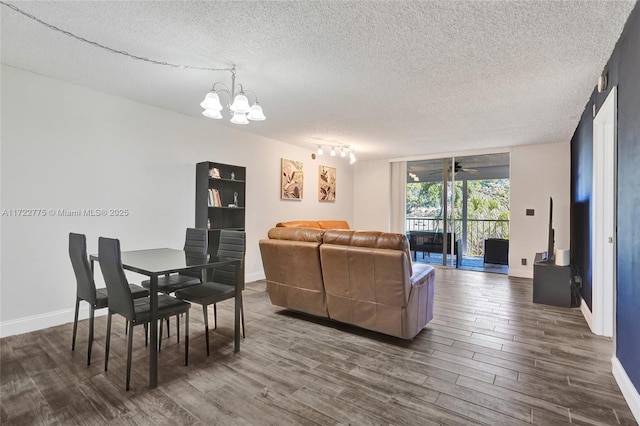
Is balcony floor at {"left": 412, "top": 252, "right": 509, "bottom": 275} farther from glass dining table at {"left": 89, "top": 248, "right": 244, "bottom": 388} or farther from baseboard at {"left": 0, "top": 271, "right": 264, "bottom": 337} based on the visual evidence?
baseboard at {"left": 0, "top": 271, "right": 264, "bottom": 337}

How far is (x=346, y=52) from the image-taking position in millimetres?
2523

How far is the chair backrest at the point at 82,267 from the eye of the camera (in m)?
2.32

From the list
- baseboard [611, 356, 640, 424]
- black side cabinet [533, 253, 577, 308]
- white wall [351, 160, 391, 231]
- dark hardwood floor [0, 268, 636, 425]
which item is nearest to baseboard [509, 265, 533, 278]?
black side cabinet [533, 253, 577, 308]

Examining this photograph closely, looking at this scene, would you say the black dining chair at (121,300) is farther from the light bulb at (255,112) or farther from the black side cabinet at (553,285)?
the black side cabinet at (553,285)

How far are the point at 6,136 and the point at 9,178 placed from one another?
38 centimetres

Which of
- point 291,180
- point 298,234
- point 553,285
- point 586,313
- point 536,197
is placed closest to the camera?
point 298,234

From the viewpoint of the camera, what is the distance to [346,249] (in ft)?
9.46

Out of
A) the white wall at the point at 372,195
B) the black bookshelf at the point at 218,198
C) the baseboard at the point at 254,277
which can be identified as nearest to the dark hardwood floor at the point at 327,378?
the black bookshelf at the point at 218,198

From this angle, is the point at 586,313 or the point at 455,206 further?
the point at 455,206

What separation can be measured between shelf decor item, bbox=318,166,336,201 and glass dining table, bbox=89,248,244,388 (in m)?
4.00

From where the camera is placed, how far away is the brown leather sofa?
8.89ft

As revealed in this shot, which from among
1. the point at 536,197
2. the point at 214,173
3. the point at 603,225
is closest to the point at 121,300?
the point at 214,173

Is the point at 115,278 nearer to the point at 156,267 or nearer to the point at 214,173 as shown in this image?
the point at 156,267

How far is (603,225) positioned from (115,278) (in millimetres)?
4201
